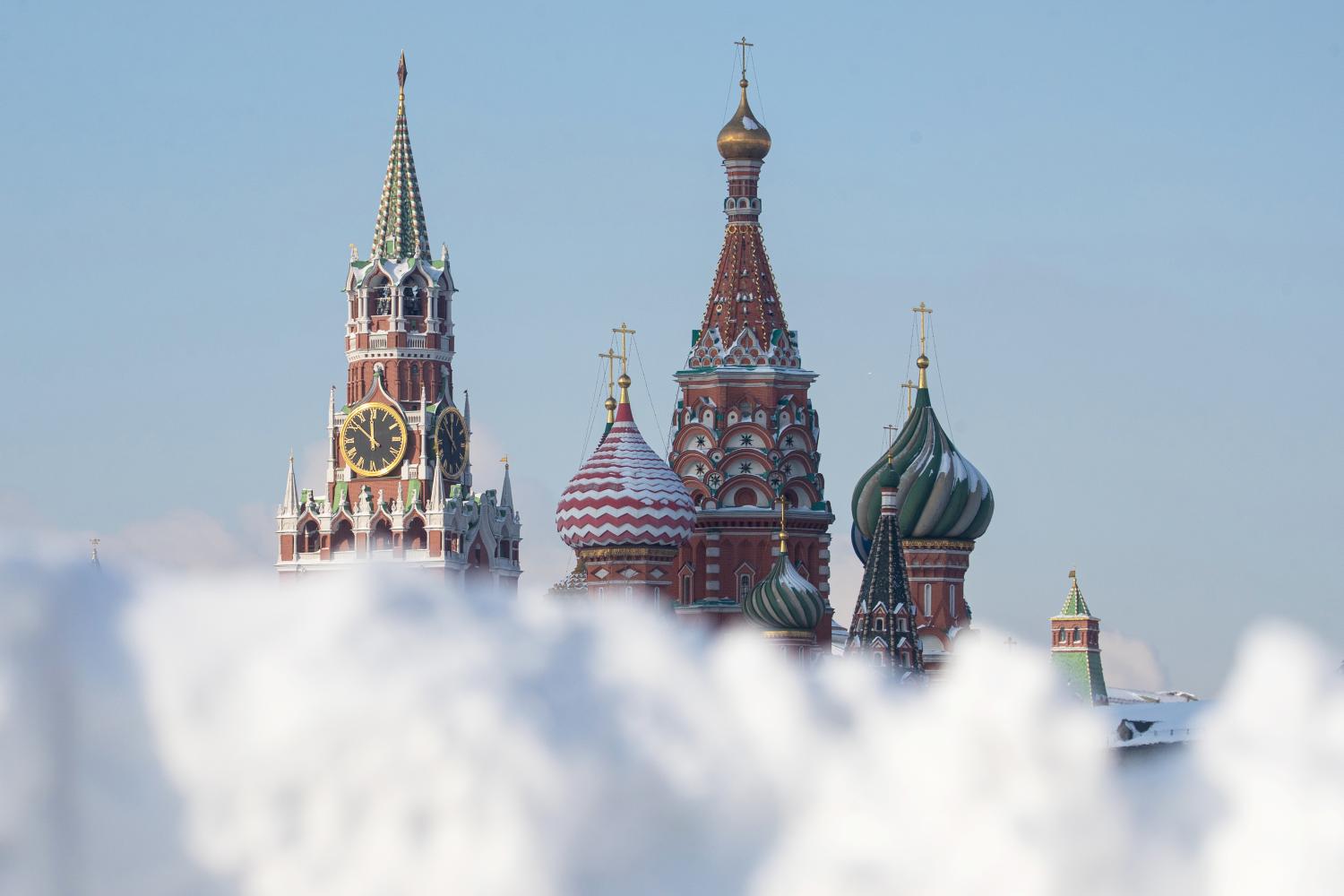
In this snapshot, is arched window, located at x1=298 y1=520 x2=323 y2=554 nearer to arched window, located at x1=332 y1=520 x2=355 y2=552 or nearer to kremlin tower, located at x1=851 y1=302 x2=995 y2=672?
arched window, located at x1=332 y1=520 x2=355 y2=552

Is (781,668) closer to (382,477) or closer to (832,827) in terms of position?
(832,827)

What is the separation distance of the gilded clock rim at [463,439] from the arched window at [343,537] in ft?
11.6

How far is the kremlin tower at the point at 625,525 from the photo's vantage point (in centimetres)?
10231

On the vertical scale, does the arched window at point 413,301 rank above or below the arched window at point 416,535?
above

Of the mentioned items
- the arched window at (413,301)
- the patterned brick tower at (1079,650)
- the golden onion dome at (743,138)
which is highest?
the golden onion dome at (743,138)

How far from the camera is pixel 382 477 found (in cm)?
11125

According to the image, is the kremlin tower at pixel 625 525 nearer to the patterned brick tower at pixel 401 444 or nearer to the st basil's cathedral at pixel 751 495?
the st basil's cathedral at pixel 751 495

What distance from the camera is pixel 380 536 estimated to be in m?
110

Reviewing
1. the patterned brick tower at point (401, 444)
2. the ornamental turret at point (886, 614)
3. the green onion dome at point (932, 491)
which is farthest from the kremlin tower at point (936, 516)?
the patterned brick tower at point (401, 444)

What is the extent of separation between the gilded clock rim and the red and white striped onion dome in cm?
795

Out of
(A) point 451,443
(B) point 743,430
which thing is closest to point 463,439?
(A) point 451,443

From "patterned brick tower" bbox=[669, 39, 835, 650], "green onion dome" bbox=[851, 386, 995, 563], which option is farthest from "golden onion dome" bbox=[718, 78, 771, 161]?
"green onion dome" bbox=[851, 386, 995, 563]

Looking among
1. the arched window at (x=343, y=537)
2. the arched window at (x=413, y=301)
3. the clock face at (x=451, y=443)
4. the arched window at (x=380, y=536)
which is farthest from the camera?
the arched window at (x=413, y=301)

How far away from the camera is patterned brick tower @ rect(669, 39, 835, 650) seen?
350 ft
